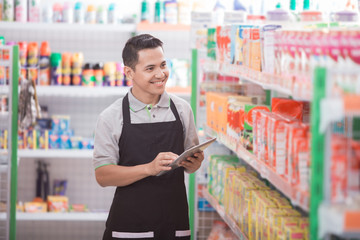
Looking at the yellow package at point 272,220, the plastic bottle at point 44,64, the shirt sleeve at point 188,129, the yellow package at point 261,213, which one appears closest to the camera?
the yellow package at point 272,220

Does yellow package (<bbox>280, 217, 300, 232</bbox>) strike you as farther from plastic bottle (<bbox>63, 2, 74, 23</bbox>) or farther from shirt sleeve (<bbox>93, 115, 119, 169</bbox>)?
plastic bottle (<bbox>63, 2, 74, 23</bbox>)

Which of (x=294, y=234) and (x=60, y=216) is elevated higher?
(x=294, y=234)

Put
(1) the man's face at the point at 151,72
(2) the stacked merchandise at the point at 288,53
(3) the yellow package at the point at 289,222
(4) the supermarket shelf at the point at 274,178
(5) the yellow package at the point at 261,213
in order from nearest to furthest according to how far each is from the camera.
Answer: (2) the stacked merchandise at the point at 288,53 < (4) the supermarket shelf at the point at 274,178 < (3) the yellow package at the point at 289,222 < (5) the yellow package at the point at 261,213 < (1) the man's face at the point at 151,72

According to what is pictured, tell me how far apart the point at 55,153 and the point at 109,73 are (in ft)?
2.96

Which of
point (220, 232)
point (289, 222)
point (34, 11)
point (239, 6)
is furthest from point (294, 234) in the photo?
point (34, 11)

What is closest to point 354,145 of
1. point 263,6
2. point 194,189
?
point 194,189

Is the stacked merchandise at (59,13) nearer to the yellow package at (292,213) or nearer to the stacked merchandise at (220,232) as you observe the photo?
the stacked merchandise at (220,232)

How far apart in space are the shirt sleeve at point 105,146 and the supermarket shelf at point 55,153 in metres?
2.40

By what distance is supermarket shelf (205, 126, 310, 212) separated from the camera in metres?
2.39

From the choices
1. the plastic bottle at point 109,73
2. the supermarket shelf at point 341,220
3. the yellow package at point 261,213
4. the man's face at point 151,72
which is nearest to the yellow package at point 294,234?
the yellow package at point 261,213

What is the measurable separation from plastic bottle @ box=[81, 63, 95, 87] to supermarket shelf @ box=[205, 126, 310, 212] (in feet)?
6.61

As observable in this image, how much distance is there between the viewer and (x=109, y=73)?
19.6 feet

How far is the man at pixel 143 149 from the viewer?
3482 mm

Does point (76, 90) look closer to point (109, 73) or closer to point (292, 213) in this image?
point (109, 73)
